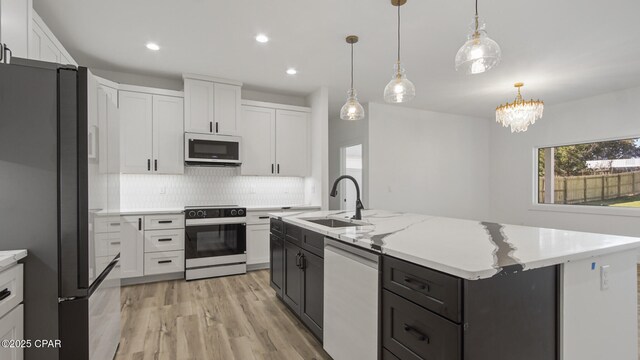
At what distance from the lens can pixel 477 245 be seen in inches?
57.9

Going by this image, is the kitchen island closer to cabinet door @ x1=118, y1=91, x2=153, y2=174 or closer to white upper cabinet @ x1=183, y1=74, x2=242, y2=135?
white upper cabinet @ x1=183, y1=74, x2=242, y2=135

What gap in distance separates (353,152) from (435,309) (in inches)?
258

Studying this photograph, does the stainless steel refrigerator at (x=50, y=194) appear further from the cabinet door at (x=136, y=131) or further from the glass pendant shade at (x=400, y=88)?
the cabinet door at (x=136, y=131)

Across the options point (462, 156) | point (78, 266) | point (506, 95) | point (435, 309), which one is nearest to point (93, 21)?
point (78, 266)

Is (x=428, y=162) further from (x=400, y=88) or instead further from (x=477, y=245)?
(x=477, y=245)

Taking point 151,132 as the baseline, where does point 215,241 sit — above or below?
below

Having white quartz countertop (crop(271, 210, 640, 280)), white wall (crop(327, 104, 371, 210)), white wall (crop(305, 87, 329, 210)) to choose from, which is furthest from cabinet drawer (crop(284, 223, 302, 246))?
white wall (crop(327, 104, 371, 210))

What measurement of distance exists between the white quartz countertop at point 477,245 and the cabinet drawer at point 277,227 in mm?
654

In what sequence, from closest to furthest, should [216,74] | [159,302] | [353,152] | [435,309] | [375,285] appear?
[435,309]
[375,285]
[159,302]
[216,74]
[353,152]

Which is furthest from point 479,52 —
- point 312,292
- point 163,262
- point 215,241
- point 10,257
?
point 163,262

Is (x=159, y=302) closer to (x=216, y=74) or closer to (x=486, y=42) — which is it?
(x=216, y=74)

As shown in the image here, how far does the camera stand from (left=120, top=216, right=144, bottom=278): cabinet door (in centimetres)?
354

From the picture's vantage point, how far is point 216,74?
399 centimetres

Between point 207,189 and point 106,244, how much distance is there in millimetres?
2682
